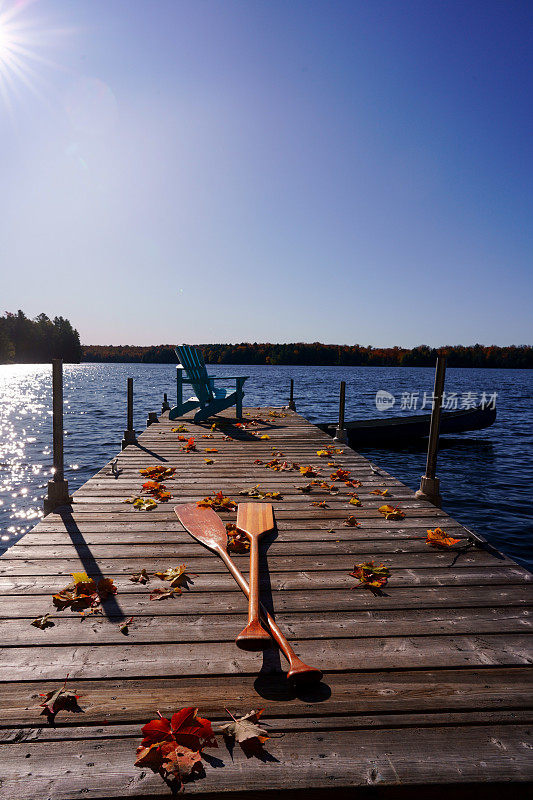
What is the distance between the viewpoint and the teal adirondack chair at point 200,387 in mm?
8734

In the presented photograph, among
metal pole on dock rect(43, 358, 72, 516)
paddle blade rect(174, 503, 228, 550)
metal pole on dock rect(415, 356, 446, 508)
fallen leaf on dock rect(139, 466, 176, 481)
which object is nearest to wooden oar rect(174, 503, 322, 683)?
paddle blade rect(174, 503, 228, 550)

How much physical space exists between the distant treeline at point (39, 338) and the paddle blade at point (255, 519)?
349ft

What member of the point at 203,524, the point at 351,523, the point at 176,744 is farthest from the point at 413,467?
the point at 176,744

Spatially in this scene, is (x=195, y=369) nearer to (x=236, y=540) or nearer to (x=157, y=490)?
(x=157, y=490)

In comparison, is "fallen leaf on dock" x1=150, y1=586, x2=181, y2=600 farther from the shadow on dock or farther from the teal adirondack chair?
the teal adirondack chair

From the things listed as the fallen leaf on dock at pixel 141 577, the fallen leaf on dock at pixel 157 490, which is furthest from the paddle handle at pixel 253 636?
the fallen leaf on dock at pixel 157 490

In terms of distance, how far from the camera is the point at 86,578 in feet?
8.44

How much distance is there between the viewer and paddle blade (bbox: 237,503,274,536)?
3.27 m

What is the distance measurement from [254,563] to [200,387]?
6.61m

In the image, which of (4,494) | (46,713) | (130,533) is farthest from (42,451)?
(46,713)

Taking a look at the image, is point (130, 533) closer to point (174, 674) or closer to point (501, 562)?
point (174, 674)

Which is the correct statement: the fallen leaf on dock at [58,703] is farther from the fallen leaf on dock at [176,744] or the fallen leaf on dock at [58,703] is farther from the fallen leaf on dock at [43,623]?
the fallen leaf on dock at [43,623]

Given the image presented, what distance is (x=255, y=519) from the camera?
3479 mm

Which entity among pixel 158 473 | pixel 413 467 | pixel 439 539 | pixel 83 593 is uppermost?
pixel 439 539
